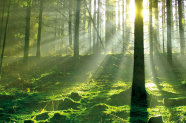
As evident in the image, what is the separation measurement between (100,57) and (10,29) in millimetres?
15453

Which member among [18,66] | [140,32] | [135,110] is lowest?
[135,110]

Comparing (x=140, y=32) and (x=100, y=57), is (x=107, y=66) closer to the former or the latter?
(x=100, y=57)

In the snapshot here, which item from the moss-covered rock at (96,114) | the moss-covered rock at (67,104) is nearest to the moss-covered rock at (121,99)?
the moss-covered rock at (96,114)

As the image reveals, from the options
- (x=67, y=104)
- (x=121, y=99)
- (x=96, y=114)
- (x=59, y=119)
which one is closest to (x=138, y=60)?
(x=121, y=99)

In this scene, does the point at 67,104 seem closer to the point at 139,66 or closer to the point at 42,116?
the point at 42,116

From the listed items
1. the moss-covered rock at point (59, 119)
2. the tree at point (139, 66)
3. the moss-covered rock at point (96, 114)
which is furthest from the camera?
the tree at point (139, 66)

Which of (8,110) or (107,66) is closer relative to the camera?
(8,110)

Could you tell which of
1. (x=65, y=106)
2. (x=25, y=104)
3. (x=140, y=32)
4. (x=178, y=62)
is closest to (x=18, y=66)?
(x=25, y=104)

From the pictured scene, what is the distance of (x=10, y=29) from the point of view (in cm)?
2628

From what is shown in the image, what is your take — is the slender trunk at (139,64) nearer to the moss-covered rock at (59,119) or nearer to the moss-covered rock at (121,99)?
the moss-covered rock at (121,99)

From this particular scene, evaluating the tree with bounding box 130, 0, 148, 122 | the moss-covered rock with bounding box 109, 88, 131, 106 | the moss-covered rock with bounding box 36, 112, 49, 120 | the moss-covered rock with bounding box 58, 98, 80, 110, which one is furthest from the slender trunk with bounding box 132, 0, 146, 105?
the moss-covered rock with bounding box 36, 112, 49, 120

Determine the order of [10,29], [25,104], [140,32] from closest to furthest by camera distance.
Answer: [25,104] → [140,32] → [10,29]

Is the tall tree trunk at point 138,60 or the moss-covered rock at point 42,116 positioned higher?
the tall tree trunk at point 138,60

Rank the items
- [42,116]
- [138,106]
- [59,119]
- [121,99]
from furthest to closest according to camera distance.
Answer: [121,99] → [138,106] → [42,116] → [59,119]
